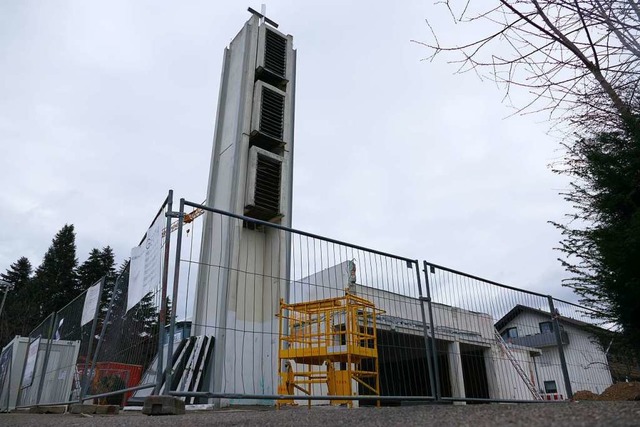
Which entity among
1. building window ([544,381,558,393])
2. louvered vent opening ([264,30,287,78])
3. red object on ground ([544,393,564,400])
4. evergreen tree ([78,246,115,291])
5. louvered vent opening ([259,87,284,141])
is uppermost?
evergreen tree ([78,246,115,291])

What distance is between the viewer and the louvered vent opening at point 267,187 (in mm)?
11680

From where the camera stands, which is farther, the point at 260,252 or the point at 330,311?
the point at 260,252

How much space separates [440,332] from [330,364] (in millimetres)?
1829

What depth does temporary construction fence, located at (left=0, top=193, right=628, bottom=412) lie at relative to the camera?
193 inches

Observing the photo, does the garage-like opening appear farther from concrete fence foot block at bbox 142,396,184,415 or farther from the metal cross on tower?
the metal cross on tower

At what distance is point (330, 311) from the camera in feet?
23.8

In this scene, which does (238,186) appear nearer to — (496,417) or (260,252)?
(260,252)

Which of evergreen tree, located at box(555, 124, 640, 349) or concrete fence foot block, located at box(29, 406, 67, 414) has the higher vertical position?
evergreen tree, located at box(555, 124, 640, 349)

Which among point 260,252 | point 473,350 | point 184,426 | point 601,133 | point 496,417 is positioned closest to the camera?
point 496,417

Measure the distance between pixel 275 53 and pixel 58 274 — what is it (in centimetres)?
4645

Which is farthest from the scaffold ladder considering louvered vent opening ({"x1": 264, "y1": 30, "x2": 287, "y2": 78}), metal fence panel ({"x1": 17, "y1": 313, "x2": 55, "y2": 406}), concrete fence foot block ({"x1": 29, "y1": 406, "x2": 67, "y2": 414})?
louvered vent opening ({"x1": 264, "y1": 30, "x2": 287, "y2": 78})

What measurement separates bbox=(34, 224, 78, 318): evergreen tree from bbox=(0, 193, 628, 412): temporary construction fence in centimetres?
4380

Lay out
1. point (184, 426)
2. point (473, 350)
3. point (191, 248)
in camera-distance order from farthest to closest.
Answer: point (473, 350)
point (191, 248)
point (184, 426)

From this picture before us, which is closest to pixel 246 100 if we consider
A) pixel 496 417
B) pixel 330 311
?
pixel 330 311
